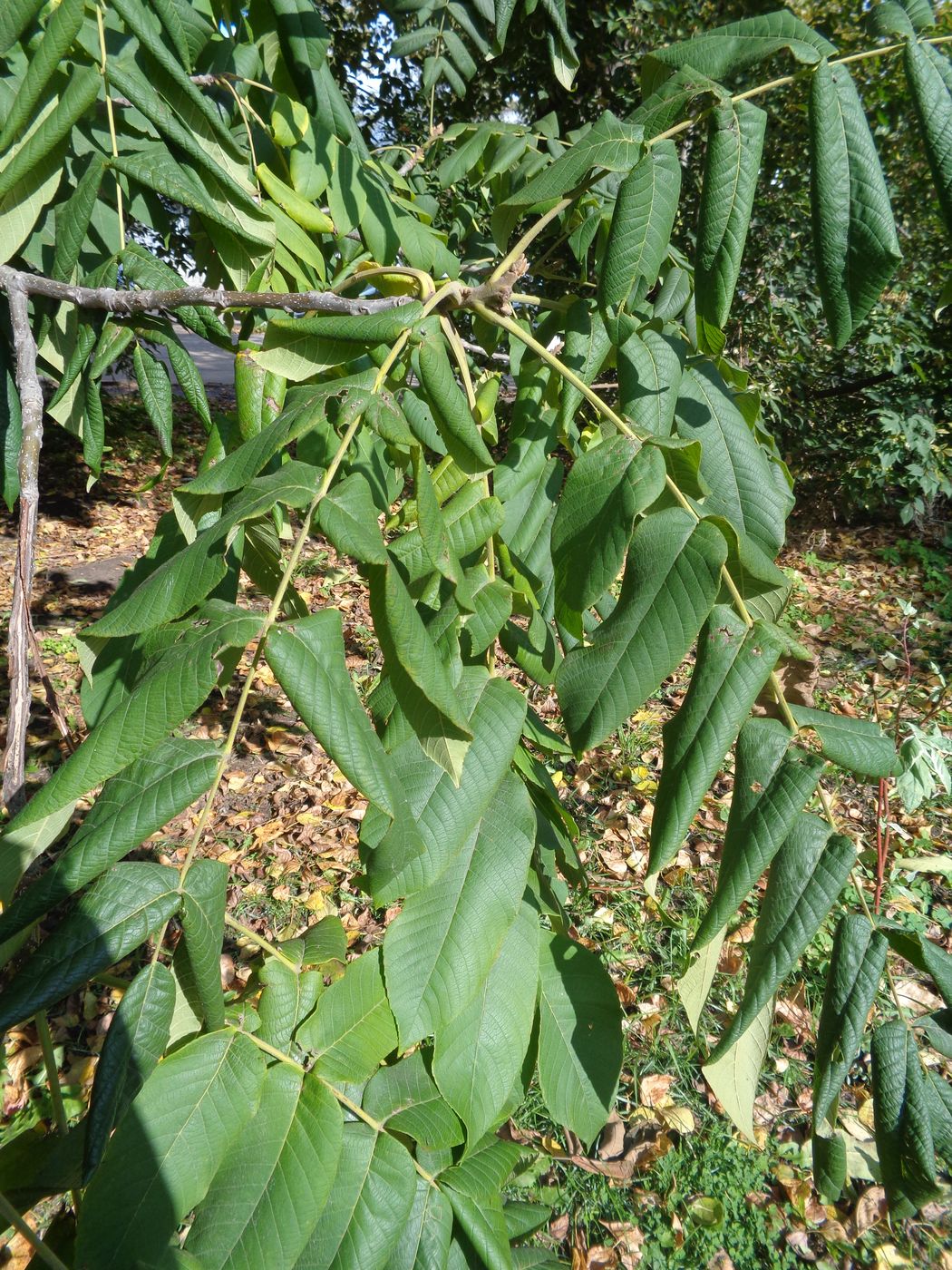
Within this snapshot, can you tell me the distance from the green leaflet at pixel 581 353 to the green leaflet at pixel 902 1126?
39.1 inches

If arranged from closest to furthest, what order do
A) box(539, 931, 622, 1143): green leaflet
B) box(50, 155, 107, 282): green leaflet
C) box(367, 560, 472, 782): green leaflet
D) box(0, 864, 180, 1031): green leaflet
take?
box(0, 864, 180, 1031): green leaflet < box(367, 560, 472, 782): green leaflet < box(539, 931, 622, 1143): green leaflet < box(50, 155, 107, 282): green leaflet

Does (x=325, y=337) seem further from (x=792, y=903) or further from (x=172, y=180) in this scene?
(x=792, y=903)

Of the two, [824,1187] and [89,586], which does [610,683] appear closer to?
[824,1187]

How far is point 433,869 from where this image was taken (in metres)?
0.98

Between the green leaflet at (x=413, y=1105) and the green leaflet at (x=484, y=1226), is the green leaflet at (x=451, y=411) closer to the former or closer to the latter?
the green leaflet at (x=413, y=1105)

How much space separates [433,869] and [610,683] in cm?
32

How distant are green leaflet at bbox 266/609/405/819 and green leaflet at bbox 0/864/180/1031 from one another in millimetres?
243

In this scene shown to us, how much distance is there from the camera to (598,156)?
1100 millimetres

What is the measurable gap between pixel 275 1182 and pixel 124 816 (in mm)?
483

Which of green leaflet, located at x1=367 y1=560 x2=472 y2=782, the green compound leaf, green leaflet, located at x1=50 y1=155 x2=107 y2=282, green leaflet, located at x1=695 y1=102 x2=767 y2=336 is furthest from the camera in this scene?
the green compound leaf

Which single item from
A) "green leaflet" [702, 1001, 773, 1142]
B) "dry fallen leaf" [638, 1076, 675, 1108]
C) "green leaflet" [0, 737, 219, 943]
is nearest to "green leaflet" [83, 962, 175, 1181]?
"green leaflet" [0, 737, 219, 943]

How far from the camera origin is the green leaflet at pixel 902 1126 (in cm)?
92

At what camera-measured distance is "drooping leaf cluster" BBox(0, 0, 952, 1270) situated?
0.83 m

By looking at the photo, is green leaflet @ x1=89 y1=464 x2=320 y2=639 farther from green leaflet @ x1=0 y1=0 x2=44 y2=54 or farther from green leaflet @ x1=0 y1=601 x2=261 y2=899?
green leaflet @ x1=0 y1=0 x2=44 y2=54
